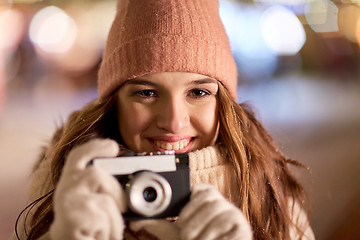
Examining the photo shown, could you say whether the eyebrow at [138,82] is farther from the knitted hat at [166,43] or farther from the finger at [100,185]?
the finger at [100,185]

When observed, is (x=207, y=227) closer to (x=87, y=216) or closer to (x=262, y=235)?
(x=87, y=216)

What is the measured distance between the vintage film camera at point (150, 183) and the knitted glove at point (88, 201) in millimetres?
14

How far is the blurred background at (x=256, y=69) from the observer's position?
270 cm

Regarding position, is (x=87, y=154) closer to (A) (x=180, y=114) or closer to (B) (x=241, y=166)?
(A) (x=180, y=114)

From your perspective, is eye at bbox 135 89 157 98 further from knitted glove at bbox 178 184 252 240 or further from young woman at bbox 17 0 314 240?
knitted glove at bbox 178 184 252 240

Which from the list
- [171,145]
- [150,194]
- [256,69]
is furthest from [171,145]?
[256,69]

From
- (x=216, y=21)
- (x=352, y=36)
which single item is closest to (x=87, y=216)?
(x=216, y=21)

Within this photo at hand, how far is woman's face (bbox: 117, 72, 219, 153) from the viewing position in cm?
85

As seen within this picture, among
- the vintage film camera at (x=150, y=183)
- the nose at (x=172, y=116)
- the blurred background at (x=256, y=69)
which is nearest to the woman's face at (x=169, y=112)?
the nose at (x=172, y=116)

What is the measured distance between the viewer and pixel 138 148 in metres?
0.89

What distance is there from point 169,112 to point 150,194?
22 cm

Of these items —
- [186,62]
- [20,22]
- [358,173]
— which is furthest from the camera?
[20,22]

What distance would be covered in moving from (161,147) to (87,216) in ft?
1.02

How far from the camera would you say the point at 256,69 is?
4.22 m
